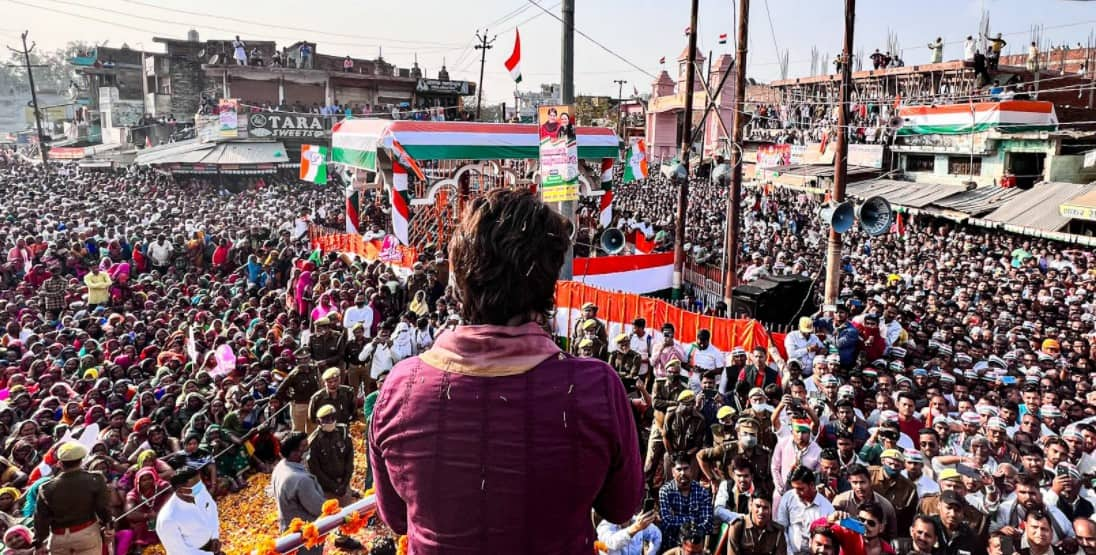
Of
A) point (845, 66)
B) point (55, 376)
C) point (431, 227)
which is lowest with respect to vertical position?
point (55, 376)

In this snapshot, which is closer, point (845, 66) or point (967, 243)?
point (845, 66)

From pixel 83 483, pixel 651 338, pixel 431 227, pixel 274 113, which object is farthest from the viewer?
pixel 274 113

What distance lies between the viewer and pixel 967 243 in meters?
18.3

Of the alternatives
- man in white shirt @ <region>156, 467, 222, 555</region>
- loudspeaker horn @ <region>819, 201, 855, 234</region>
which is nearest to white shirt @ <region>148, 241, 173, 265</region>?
man in white shirt @ <region>156, 467, 222, 555</region>

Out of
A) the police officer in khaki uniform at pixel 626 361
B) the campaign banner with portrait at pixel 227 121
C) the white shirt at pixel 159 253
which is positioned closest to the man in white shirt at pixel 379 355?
the police officer in khaki uniform at pixel 626 361

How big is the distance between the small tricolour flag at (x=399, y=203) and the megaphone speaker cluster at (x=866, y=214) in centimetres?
734

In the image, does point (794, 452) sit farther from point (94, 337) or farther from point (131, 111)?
point (131, 111)

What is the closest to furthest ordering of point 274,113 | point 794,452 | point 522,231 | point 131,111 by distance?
point 522,231, point 794,452, point 274,113, point 131,111

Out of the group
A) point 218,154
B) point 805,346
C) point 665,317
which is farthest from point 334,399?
point 218,154

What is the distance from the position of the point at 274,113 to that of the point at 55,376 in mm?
27154

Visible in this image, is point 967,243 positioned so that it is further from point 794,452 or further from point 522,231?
point 522,231

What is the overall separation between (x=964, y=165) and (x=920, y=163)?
2349mm

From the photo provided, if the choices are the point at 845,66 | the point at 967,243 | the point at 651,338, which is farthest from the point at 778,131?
the point at 651,338

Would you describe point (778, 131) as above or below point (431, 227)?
above
